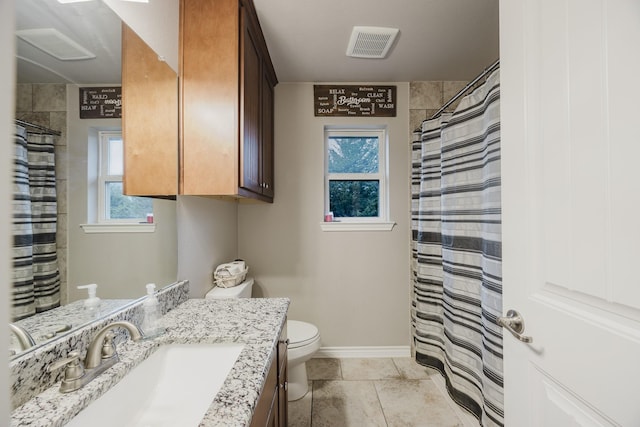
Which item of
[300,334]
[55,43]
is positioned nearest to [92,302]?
[55,43]

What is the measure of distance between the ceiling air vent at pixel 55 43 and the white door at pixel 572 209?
129cm

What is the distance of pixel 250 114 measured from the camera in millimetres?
1503

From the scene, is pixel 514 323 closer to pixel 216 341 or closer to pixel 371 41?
pixel 216 341

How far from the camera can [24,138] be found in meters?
0.66

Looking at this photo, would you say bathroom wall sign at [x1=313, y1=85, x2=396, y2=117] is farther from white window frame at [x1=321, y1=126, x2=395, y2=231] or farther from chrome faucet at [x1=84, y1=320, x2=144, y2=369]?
chrome faucet at [x1=84, y1=320, x2=144, y2=369]

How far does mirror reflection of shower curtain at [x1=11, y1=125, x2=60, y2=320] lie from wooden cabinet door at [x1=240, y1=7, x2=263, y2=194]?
72cm

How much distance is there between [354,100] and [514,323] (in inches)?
82.7

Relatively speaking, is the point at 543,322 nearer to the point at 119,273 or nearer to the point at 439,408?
the point at 119,273

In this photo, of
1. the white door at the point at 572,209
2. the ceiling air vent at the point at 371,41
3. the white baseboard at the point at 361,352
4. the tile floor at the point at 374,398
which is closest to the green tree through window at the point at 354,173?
the ceiling air vent at the point at 371,41

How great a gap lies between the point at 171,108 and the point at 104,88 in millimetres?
377

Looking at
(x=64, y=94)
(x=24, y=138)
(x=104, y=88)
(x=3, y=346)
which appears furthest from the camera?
(x=104, y=88)

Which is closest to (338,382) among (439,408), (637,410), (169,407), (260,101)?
(439,408)

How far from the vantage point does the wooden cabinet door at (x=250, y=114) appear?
1.36 metres

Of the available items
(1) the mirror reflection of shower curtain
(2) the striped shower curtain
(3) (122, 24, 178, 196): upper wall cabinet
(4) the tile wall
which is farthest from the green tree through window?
(1) the mirror reflection of shower curtain
